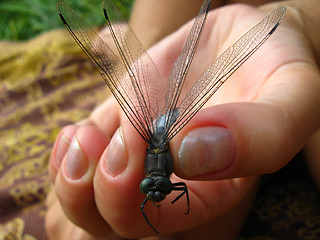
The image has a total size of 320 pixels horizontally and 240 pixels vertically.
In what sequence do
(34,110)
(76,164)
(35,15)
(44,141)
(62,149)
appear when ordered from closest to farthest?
1. (76,164)
2. (62,149)
3. (44,141)
4. (34,110)
5. (35,15)

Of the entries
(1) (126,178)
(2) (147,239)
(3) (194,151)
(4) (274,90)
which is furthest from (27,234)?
(4) (274,90)

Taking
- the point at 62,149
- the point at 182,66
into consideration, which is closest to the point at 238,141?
the point at 182,66

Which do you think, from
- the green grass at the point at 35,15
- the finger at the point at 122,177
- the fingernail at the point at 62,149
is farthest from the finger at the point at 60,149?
the green grass at the point at 35,15


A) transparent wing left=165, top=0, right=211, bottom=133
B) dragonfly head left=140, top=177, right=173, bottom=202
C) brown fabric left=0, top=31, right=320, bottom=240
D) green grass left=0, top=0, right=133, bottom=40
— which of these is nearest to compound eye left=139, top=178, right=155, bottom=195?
dragonfly head left=140, top=177, right=173, bottom=202

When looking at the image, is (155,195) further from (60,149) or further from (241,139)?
(60,149)

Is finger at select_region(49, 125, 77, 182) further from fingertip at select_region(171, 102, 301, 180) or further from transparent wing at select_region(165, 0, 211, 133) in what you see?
fingertip at select_region(171, 102, 301, 180)

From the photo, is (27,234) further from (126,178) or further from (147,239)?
(126,178)

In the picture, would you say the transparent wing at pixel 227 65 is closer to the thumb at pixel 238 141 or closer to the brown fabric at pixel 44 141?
the thumb at pixel 238 141
